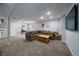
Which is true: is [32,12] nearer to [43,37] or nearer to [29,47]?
[43,37]

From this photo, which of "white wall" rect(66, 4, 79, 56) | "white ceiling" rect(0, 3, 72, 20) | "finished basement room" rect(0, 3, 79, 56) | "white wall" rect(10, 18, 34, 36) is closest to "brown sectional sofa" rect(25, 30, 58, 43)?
"finished basement room" rect(0, 3, 79, 56)

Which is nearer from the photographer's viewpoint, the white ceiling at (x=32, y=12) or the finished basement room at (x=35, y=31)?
the white ceiling at (x=32, y=12)

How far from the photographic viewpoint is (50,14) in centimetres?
179

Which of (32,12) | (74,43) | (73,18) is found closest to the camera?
(32,12)

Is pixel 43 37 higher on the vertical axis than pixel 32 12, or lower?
lower

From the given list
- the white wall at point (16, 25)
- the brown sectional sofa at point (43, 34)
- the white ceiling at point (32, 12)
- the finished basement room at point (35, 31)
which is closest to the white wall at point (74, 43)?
the finished basement room at point (35, 31)

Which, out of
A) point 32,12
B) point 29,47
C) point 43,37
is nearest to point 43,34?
point 43,37

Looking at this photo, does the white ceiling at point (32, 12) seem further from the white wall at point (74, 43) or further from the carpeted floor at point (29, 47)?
the white wall at point (74, 43)

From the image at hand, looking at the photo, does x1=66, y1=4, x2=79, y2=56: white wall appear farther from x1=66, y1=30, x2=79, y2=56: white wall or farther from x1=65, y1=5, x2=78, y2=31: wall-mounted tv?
x1=65, y1=5, x2=78, y2=31: wall-mounted tv

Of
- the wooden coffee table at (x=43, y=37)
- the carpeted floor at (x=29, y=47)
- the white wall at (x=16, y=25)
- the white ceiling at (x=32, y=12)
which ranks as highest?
the white ceiling at (x=32, y=12)

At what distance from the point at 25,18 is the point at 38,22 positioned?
1.04 ft

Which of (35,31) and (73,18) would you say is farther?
(73,18)

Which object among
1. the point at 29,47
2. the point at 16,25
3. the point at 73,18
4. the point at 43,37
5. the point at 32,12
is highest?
the point at 32,12

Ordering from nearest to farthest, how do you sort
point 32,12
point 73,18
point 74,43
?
point 32,12
point 73,18
point 74,43
